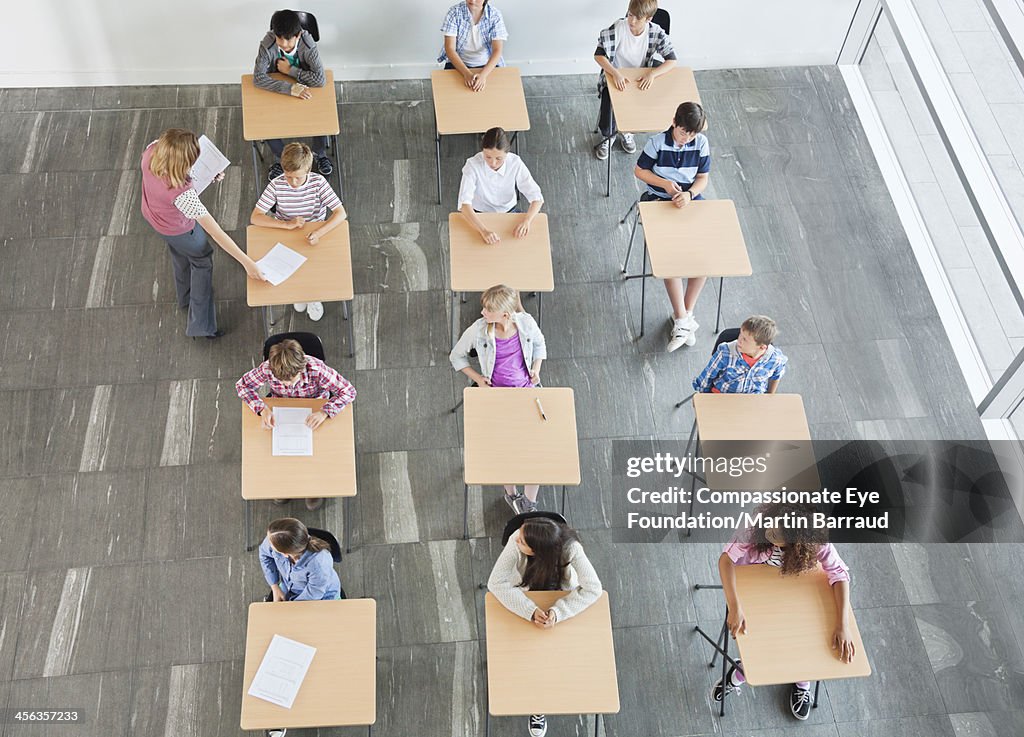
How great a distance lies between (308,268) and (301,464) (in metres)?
1.17

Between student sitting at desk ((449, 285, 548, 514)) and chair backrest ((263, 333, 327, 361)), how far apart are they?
0.67 meters

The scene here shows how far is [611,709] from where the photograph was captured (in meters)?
3.70

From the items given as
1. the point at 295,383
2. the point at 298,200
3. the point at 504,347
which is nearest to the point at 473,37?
the point at 298,200

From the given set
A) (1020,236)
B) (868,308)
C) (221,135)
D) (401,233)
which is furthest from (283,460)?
(1020,236)

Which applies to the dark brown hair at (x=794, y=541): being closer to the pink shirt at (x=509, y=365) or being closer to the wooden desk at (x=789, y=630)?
the wooden desk at (x=789, y=630)

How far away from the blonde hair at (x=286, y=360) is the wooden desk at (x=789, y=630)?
7.16 feet

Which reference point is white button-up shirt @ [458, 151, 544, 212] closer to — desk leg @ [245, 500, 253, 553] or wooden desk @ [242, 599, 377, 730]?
desk leg @ [245, 500, 253, 553]

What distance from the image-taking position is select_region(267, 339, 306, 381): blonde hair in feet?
14.1

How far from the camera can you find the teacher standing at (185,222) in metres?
4.64

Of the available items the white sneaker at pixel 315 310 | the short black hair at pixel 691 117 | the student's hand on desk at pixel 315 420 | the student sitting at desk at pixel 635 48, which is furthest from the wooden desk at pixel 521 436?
the student sitting at desk at pixel 635 48

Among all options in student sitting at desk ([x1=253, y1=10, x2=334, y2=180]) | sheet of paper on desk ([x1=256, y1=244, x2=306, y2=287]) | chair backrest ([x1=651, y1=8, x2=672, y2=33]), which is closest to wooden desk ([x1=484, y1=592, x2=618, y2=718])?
sheet of paper on desk ([x1=256, y1=244, x2=306, y2=287])

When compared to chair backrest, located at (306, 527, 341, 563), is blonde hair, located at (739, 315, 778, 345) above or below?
above

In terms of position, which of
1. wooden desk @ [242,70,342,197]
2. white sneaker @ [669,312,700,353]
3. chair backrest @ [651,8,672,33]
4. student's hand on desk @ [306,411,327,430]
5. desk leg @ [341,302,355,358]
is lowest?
desk leg @ [341,302,355,358]

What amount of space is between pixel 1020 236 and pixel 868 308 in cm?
95
